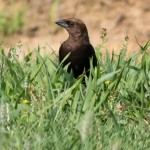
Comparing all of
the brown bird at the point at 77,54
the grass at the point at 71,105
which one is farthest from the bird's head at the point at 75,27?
the grass at the point at 71,105

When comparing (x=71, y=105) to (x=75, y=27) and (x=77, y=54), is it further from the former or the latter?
(x=75, y=27)

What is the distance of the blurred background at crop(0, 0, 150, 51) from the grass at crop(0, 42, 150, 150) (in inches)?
144

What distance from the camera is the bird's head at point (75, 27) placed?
25.2 ft

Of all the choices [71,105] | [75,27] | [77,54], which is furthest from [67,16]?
[71,105]

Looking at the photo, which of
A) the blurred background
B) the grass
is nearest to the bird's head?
the grass

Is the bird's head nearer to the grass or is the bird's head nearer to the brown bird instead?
the brown bird

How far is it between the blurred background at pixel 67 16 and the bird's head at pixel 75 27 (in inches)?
121

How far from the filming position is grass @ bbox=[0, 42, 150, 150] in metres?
5.29

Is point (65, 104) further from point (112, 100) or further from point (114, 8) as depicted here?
point (114, 8)

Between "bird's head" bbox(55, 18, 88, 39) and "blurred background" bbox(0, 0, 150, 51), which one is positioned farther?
"blurred background" bbox(0, 0, 150, 51)

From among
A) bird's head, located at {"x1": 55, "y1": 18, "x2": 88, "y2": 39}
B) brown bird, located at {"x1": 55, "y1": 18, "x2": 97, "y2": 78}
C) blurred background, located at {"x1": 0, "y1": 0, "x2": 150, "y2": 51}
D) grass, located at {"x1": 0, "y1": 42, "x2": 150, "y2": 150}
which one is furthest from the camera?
blurred background, located at {"x1": 0, "y1": 0, "x2": 150, "y2": 51}

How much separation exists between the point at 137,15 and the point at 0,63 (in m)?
4.76

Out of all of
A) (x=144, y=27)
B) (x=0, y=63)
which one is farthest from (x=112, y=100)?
(x=144, y=27)

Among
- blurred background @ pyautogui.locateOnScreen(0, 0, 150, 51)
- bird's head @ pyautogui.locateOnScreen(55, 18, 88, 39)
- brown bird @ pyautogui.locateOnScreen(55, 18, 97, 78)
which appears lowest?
blurred background @ pyautogui.locateOnScreen(0, 0, 150, 51)
